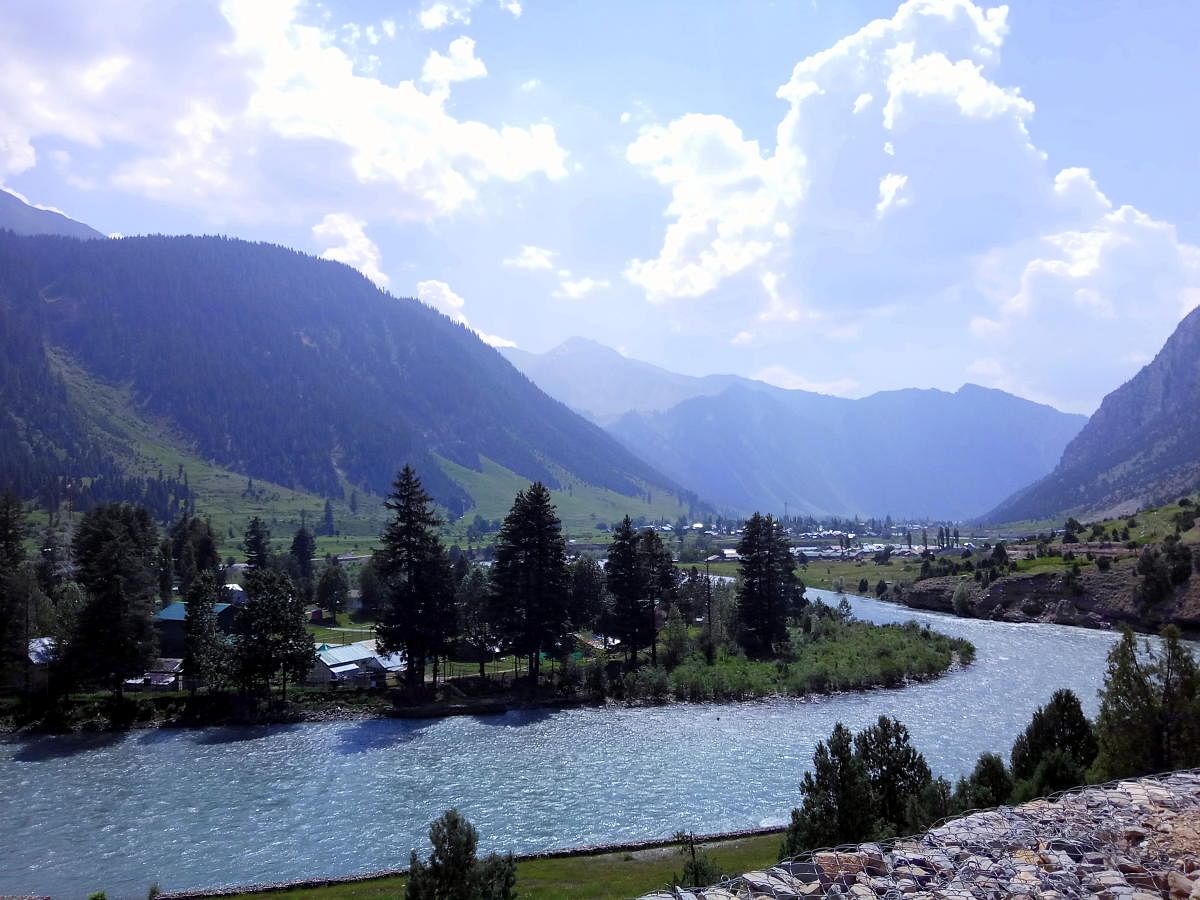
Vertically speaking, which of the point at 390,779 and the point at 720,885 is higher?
the point at 720,885

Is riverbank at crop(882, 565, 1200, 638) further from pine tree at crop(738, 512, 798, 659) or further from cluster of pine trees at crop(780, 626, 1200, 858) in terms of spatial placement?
cluster of pine trees at crop(780, 626, 1200, 858)

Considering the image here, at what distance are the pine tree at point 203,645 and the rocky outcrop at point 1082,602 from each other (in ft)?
324

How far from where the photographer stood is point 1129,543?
120438 mm

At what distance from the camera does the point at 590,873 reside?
2838 cm

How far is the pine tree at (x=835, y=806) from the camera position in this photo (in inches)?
777

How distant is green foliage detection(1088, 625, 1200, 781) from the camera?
66.6ft

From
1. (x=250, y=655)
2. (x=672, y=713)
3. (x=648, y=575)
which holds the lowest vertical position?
(x=672, y=713)

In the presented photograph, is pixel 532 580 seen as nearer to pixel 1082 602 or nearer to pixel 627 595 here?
pixel 627 595

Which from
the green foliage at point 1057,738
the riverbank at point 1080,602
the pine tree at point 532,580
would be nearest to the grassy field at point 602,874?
the green foliage at point 1057,738

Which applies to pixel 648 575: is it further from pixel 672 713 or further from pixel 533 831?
pixel 533 831

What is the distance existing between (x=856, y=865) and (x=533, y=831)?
25334mm

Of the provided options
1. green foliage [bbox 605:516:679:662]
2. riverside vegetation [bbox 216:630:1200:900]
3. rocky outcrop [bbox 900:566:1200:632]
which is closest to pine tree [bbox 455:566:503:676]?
green foliage [bbox 605:516:679:662]

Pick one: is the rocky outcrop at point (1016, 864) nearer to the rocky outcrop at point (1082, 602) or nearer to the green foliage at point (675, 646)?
the green foliage at point (675, 646)

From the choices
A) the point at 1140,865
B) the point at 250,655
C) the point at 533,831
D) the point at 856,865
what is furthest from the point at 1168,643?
the point at 250,655
